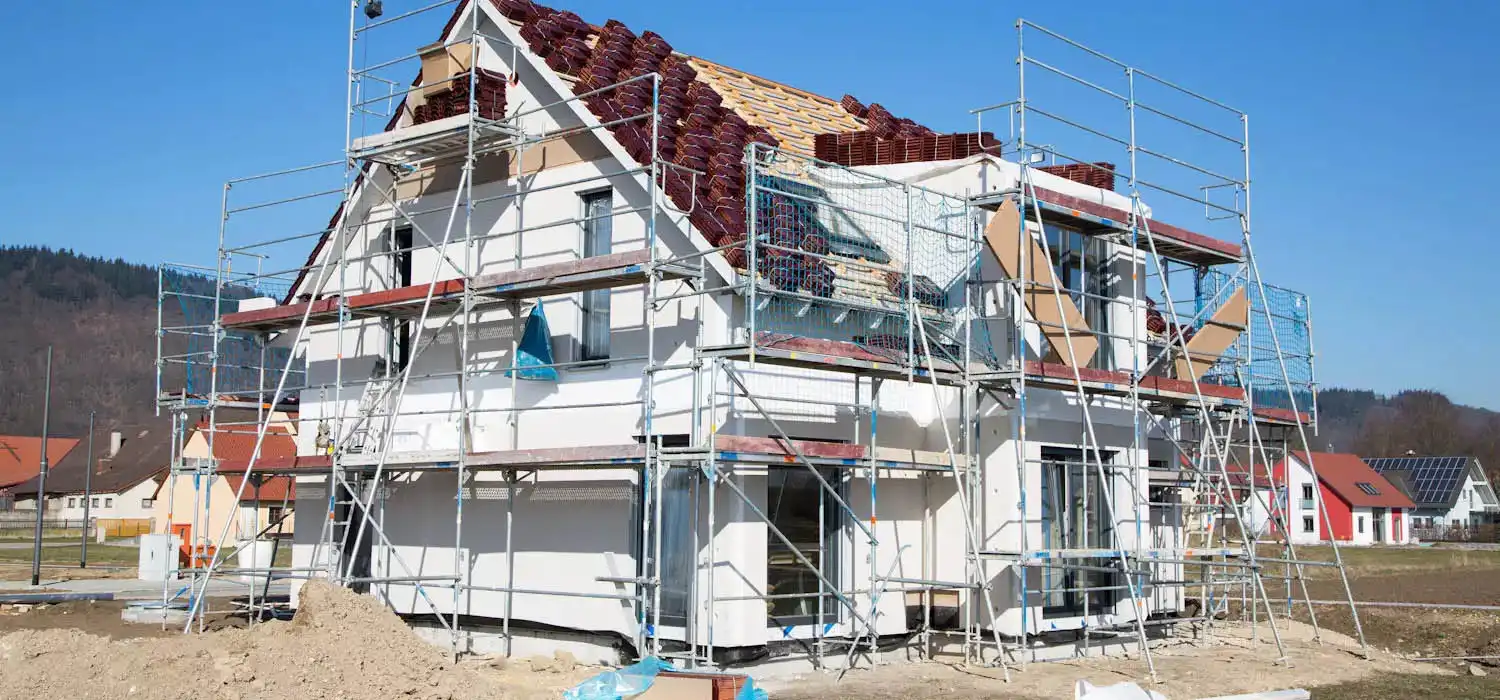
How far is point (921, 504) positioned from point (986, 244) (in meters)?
3.26

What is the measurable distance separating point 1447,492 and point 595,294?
91.3 metres

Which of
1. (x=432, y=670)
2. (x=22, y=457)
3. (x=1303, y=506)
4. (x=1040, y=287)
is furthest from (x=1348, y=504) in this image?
(x=22, y=457)

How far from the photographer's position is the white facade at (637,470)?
15578mm

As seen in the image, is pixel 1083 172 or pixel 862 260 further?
pixel 1083 172

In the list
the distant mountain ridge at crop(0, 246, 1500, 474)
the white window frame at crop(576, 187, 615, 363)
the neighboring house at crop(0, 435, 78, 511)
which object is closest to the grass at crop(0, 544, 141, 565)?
the white window frame at crop(576, 187, 615, 363)

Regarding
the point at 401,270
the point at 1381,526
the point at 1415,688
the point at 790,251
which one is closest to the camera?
the point at 790,251

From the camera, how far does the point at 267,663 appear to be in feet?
42.8

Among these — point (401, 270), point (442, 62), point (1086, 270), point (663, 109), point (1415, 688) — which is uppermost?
point (442, 62)

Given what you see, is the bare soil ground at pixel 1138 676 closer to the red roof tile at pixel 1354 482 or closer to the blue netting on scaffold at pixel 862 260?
the blue netting on scaffold at pixel 862 260

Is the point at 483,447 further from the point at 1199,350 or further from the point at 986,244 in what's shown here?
the point at 1199,350

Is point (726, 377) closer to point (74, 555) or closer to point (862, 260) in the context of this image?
point (862, 260)

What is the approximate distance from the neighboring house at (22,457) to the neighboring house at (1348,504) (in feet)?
251

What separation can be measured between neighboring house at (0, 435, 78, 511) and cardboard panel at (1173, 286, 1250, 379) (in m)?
87.8

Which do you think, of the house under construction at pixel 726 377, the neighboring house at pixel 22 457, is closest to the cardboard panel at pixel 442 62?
the house under construction at pixel 726 377
